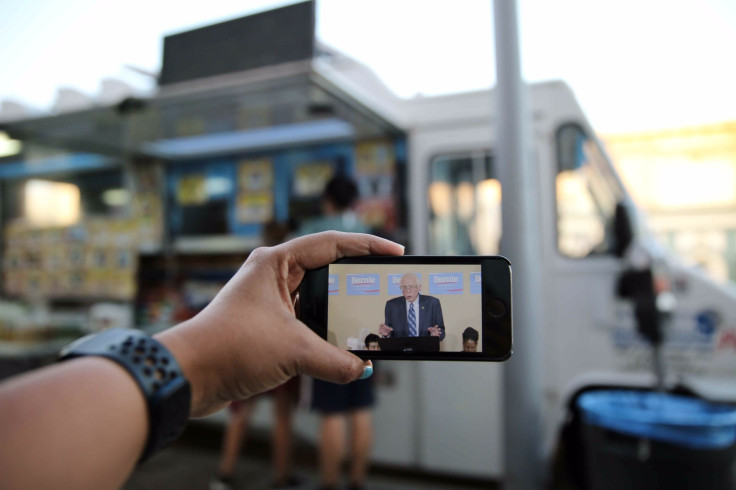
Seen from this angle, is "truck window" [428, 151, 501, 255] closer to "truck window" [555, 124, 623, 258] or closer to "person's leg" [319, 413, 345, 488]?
"truck window" [555, 124, 623, 258]

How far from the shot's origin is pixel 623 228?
3104 mm

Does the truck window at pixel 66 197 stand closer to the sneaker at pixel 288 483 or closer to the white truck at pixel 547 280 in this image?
the white truck at pixel 547 280

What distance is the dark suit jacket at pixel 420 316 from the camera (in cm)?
104

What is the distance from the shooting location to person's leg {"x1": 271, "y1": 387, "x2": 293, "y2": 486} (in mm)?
3635

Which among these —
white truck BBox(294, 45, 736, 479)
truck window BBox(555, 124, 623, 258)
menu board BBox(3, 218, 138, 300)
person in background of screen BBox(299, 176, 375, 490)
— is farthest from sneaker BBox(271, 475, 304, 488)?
truck window BBox(555, 124, 623, 258)

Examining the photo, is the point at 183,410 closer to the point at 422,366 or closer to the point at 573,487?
the point at 422,366

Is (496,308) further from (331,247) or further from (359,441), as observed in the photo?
(359,441)

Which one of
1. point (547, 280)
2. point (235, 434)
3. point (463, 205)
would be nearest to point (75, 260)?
point (235, 434)

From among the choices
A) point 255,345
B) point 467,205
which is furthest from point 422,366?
point 255,345

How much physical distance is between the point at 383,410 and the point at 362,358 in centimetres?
283

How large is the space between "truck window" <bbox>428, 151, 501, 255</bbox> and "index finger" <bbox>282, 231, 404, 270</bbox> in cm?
256

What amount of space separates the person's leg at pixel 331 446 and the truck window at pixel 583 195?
1.73m

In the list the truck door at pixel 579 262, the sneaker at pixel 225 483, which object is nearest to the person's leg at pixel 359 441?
the sneaker at pixel 225 483

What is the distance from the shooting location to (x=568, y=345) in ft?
10.7
